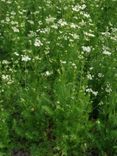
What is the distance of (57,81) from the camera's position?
558 cm

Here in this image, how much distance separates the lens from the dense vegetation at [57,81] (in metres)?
5.24

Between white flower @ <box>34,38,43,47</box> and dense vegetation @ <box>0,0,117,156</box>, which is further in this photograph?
white flower @ <box>34,38,43,47</box>

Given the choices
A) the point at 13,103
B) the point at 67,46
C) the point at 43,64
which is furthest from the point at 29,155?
the point at 67,46

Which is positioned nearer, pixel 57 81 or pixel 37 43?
pixel 57 81

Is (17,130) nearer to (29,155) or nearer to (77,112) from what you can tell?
(29,155)

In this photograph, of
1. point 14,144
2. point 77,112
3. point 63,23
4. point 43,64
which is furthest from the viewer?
point 63,23

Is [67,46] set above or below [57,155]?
above

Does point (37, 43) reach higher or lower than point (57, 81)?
higher

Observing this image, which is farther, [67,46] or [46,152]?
[67,46]

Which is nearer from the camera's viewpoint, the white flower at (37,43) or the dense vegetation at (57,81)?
the dense vegetation at (57,81)

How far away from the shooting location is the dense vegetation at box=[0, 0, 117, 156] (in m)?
5.24

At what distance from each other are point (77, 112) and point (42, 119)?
0.46 meters

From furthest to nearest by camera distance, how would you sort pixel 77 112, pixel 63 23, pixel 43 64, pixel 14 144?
1. pixel 63 23
2. pixel 43 64
3. pixel 14 144
4. pixel 77 112

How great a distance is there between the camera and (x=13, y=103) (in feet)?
18.9
